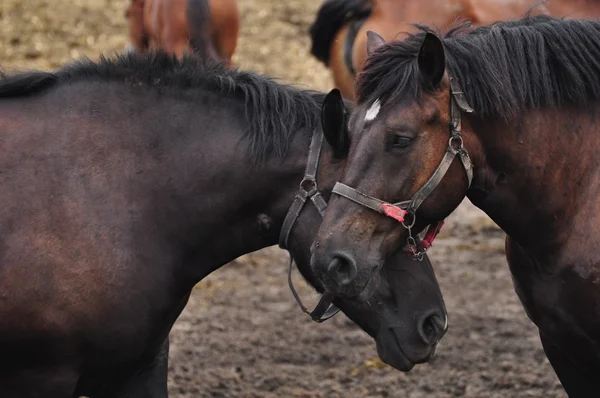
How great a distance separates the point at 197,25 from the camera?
7.82 meters

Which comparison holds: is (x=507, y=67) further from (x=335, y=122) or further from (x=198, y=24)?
(x=198, y=24)

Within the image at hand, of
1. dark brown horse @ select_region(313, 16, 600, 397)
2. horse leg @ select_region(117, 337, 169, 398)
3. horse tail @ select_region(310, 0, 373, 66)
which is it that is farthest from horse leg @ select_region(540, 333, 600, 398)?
horse tail @ select_region(310, 0, 373, 66)

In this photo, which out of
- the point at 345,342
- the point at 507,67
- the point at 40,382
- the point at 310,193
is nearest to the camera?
the point at 507,67

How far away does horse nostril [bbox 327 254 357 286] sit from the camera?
A: 3.06 metres

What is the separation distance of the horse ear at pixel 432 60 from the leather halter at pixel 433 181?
74 mm

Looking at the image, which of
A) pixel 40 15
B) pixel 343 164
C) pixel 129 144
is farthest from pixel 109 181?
pixel 40 15

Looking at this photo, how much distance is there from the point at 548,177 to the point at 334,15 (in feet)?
14.5

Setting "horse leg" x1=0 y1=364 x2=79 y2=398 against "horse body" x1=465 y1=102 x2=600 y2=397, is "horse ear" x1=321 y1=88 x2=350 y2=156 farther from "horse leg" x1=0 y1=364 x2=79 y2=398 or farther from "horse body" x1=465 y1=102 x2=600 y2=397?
"horse leg" x1=0 y1=364 x2=79 y2=398

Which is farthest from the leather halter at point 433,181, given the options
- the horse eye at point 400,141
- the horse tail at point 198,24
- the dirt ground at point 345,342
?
the horse tail at point 198,24

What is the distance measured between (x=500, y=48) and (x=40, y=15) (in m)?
9.57

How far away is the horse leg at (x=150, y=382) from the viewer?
365 centimetres

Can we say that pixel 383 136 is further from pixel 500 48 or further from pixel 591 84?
pixel 591 84

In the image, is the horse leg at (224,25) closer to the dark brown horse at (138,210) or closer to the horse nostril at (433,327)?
the dark brown horse at (138,210)

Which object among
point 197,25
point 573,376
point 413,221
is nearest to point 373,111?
point 413,221
